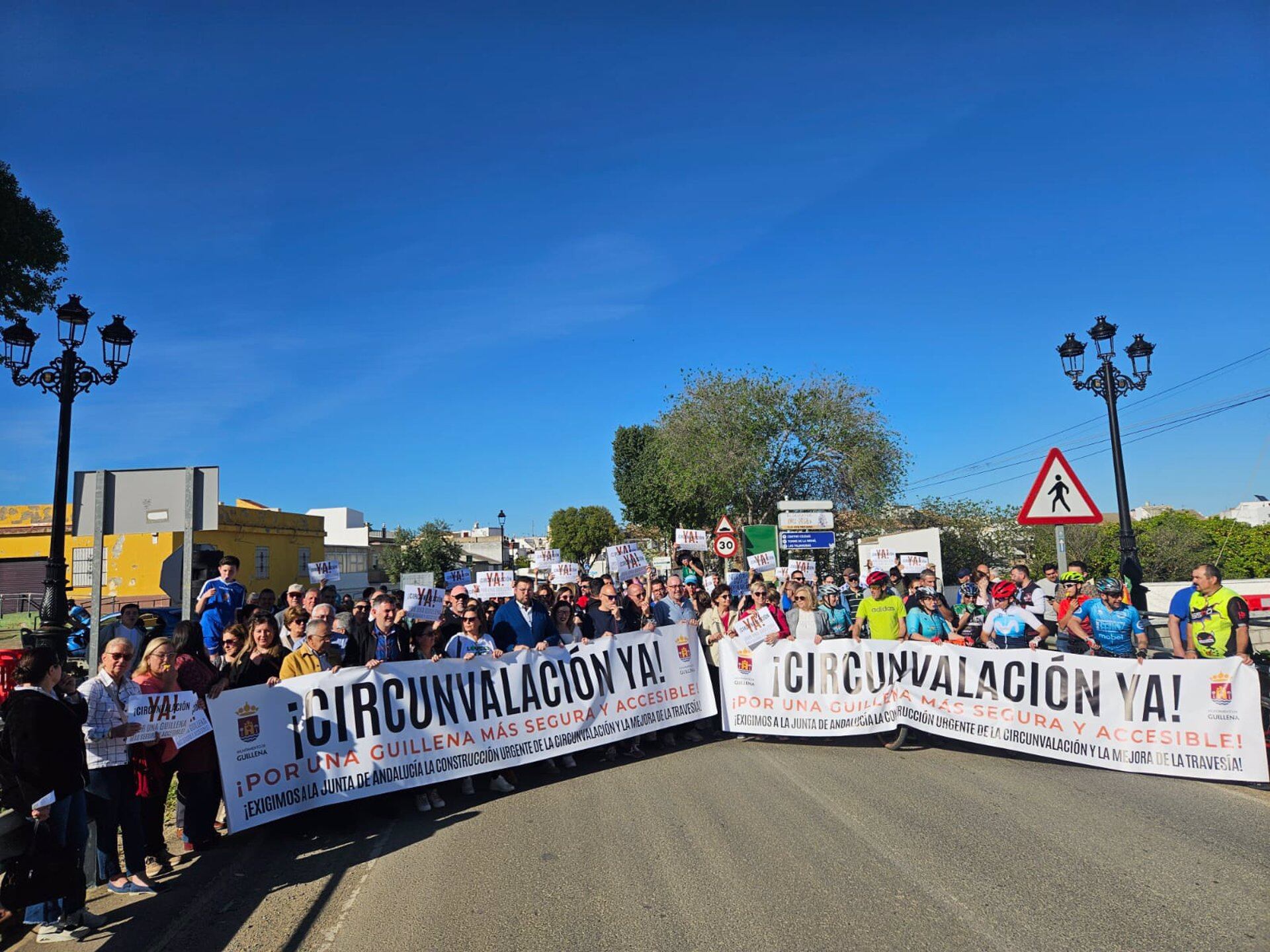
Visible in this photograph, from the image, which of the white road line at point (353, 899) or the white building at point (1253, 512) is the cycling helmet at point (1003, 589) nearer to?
the white road line at point (353, 899)

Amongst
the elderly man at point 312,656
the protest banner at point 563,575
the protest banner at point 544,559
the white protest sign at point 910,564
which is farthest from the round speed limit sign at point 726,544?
the elderly man at point 312,656

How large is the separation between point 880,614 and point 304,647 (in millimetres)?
6457

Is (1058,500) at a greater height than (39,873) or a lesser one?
greater

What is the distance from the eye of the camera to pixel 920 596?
1028 centimetres

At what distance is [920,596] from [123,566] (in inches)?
1315

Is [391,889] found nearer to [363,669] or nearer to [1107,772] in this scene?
[363,669]

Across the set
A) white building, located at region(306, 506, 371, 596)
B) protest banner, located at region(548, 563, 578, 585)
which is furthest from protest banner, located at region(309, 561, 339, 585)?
white building, located at region(306, 506, 371, 596)

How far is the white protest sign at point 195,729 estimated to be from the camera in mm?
6005

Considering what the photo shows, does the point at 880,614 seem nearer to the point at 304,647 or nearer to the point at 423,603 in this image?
the point at 423,603

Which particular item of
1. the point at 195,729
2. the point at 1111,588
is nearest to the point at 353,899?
the point at 195,729

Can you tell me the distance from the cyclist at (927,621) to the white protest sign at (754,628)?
179cm

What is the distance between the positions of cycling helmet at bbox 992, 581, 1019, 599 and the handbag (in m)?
11.7

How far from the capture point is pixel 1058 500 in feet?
31.0

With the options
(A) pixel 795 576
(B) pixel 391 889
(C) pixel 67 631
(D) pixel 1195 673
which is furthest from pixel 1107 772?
(C) pixel 67 631
